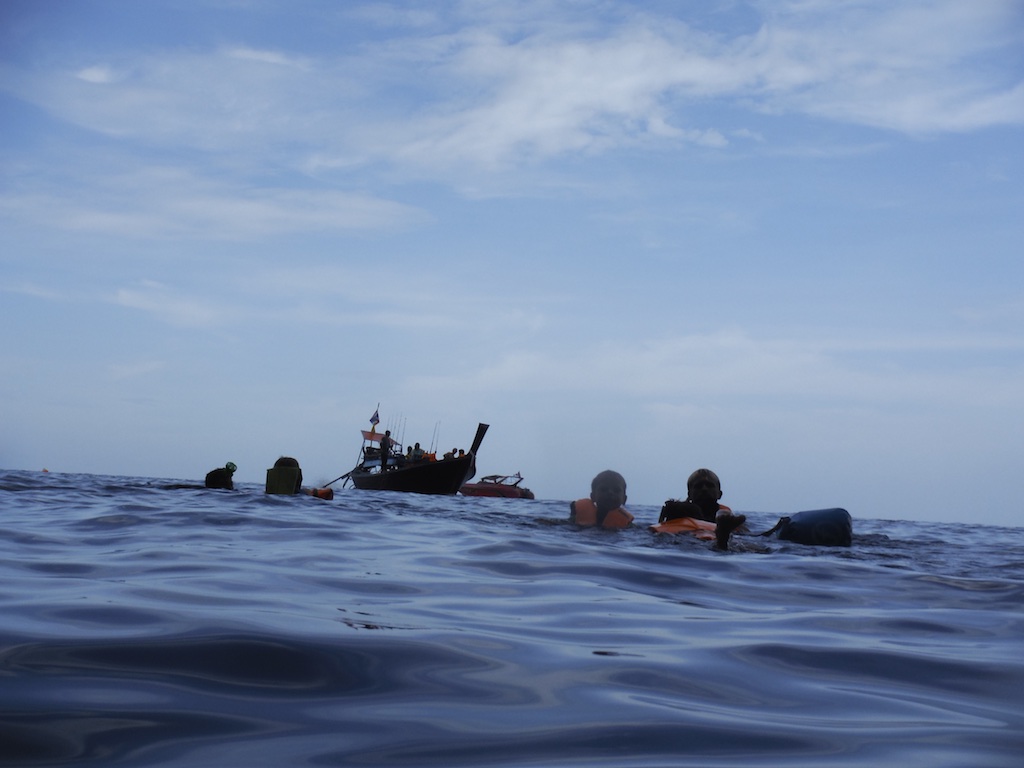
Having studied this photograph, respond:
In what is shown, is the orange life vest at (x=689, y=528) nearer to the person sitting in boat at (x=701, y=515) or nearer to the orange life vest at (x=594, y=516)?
A: the person sitting in boat at (x=701, y=515)

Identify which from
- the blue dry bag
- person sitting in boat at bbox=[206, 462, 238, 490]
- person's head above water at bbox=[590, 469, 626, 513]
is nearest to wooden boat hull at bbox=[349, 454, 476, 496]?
person sitting in boat at bbox=[206, 462, 238, 490]

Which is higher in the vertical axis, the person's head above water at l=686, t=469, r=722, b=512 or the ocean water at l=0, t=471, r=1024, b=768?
the person's head above water at l=686, t=469, r=722, b=512

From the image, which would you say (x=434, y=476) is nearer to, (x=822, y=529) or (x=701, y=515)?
(x=701, y=515)

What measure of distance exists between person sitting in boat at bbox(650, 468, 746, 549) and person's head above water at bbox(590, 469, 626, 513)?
638 millimetres

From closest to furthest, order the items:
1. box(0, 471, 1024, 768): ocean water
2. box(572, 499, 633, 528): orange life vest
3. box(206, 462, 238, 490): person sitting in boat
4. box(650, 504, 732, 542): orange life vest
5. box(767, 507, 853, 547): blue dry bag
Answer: box(0, 471, 1024, 768): ocean water
box(650, 504, 732, 542): orange life vest
box(767, 507, 853, 547): blue dry bag
box(572, 499, 633, 528): orange life vest
box(206, 462, 238, 490): person sitting in boat

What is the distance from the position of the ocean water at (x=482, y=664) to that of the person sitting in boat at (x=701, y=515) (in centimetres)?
192

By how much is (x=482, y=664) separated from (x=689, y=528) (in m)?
7.18

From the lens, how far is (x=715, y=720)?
2553mm

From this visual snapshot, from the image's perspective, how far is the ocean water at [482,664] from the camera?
219 cm

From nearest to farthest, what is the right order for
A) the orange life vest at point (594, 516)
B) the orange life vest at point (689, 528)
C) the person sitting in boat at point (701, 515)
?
the person sitting in boat at point (701, 515)
the orange life vest at point (689, 528)
the orange life vest at point (594, 516)

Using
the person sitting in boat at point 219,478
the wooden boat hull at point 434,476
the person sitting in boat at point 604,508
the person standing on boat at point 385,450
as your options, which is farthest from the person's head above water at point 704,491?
the person standing on boat at point 385,450

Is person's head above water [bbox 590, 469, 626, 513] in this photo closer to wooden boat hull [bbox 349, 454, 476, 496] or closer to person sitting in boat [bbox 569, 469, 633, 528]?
person sitting in boat [bbox 569, 469, 633, 528]

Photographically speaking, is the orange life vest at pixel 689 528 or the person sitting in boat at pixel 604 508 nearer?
the orange life vest at pixel 689 528

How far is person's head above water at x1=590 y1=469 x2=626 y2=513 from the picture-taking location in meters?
11.1
